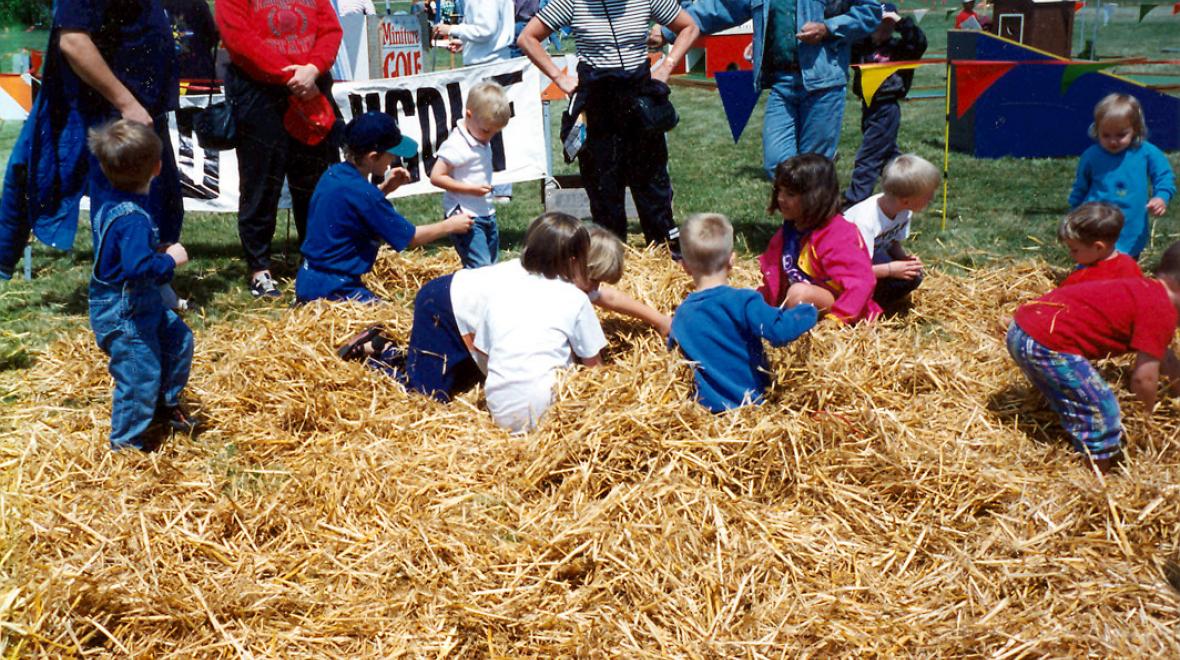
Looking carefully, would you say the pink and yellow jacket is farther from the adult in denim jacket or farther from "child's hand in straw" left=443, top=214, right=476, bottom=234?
the adult in denim jacket

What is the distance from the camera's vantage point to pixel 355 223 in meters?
6.17

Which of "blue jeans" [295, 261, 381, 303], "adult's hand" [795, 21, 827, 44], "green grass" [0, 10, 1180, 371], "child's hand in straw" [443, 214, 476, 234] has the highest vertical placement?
"adult's hand" [795, 21, 827, 44]

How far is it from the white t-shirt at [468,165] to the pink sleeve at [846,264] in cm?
240

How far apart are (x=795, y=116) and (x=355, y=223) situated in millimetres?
3449

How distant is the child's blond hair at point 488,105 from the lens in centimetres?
665

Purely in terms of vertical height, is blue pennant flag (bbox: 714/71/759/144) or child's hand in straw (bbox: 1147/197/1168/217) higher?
blue pennant flag (bbox: 714/71/759/144)

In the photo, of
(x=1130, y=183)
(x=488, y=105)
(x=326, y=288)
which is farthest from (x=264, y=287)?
(x=1130, y=183)

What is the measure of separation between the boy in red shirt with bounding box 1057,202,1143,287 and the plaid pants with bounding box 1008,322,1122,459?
0.68 metres

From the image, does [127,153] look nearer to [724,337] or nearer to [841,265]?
[724,337]

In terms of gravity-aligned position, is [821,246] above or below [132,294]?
below

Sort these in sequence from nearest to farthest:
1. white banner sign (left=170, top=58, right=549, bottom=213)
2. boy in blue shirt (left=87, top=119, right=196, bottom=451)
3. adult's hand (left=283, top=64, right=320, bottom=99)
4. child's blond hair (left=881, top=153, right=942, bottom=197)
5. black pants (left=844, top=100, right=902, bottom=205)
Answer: boy in blue shirt (left=87, top=119, right=196, bottom=451) → child's blond hair (left=881, top=153, right=942, bottom=197) → adult's hand (left=283, top=64, right=320, bottom=99) → white banner sign (left=170, top=58, right=549, bottom=213) → black pants (left=844, top=100, right=902, bottom=205)

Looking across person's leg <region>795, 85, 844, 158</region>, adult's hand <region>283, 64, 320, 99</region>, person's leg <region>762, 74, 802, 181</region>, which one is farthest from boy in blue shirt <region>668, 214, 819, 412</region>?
adult's hand <region>283, 64, 320, 99</region>

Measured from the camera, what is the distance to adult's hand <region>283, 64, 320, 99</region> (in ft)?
22.6

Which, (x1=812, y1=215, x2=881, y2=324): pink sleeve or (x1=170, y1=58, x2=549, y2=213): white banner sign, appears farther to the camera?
(x1=170, y1=58, x2=549, y2=213): white banner sign
